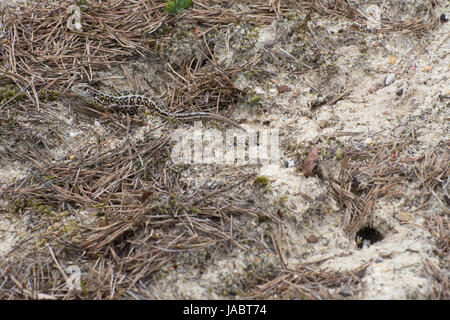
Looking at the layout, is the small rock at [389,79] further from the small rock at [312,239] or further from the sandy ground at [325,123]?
the small rock at [312,239]

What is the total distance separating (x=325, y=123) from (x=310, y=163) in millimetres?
511

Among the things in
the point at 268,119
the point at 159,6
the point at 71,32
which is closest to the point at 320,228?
the point at 268,119

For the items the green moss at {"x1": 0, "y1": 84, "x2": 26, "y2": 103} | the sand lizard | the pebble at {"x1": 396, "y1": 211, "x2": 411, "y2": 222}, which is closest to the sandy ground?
the pebble at {"x1": 396, "y1": 211, "x2": 411, "y2": 222}

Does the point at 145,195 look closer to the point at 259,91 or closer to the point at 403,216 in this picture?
the point at 259,91

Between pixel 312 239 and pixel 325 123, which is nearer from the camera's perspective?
pixel 312 239

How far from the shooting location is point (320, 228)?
2.74 meters

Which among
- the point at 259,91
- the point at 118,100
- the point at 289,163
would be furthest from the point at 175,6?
the point at 289,163

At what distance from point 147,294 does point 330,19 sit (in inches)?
117

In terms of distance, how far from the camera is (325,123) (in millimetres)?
3293

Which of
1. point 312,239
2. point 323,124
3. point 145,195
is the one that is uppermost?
point 323,124

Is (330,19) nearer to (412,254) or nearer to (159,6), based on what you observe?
(159,6)

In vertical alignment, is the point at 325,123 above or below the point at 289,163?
above
